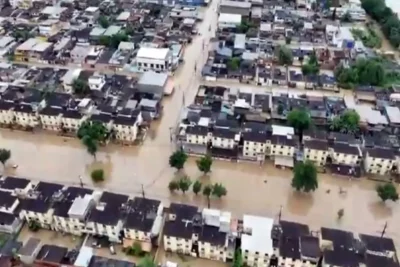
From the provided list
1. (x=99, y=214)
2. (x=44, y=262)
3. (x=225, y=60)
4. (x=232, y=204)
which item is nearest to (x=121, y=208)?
(x=99, y=214)

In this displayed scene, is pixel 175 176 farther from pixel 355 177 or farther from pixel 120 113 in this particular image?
pixel 355 177

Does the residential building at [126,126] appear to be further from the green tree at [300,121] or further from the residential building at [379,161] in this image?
the residential building at [379,161]

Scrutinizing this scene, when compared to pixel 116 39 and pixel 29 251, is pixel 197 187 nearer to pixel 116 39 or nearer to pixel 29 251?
pixel 29 251

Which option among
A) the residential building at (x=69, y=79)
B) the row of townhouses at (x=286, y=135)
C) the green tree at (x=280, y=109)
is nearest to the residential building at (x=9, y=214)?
the row of townhouses at (x=286, y=135)

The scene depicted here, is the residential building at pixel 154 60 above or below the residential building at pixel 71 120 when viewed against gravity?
above

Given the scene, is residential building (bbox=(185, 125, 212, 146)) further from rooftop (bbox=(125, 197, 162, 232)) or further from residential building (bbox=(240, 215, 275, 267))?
residential building (bbox=(240, 215, 275, 267))
